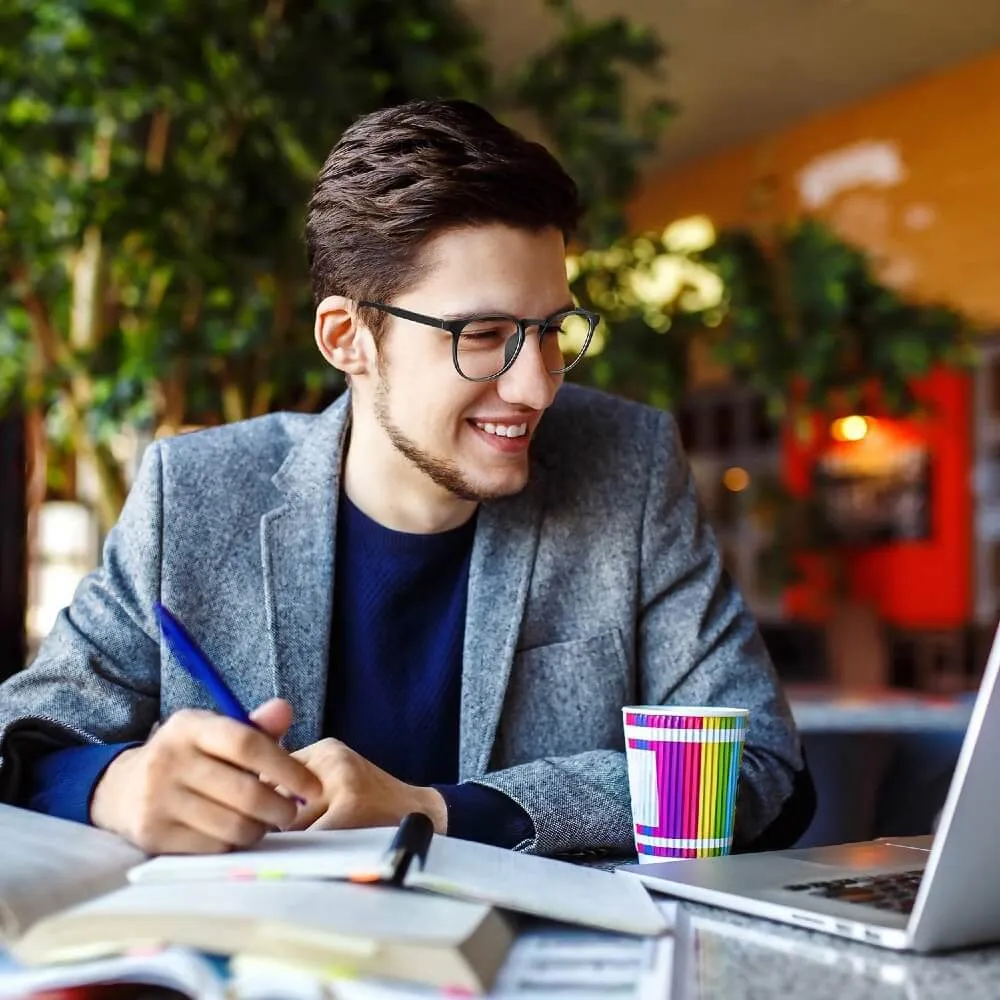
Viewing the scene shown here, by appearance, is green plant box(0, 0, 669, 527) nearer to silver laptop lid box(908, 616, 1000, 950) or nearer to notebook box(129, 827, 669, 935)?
notebook box(129, 827, 669, 935)

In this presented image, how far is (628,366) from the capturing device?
2846mm

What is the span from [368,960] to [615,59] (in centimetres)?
260

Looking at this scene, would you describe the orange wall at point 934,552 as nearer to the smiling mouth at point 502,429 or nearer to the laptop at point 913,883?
the smiling mouth at point 502,429

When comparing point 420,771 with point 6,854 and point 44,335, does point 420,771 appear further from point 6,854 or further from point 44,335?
point 44,335

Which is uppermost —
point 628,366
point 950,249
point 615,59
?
point 950,249

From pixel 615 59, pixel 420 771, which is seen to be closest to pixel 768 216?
pixel 615 59

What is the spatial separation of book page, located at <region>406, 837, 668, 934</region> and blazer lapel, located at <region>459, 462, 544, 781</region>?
44 cm

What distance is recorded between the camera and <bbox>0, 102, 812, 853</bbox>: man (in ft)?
4.03

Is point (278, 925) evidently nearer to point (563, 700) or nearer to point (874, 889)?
point (874, 889)

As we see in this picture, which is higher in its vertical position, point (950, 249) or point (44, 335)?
point (950, 249)

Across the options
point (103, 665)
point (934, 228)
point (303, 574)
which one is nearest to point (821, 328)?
point (303, 574)

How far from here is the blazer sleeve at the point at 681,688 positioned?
3.46 ft

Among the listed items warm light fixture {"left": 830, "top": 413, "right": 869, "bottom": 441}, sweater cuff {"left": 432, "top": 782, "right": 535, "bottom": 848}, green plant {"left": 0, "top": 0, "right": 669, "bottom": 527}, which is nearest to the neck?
sweater cuff {"left": 432, "top": 782, "right": 535, "bottom": 848}

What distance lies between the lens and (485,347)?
1239 mm
